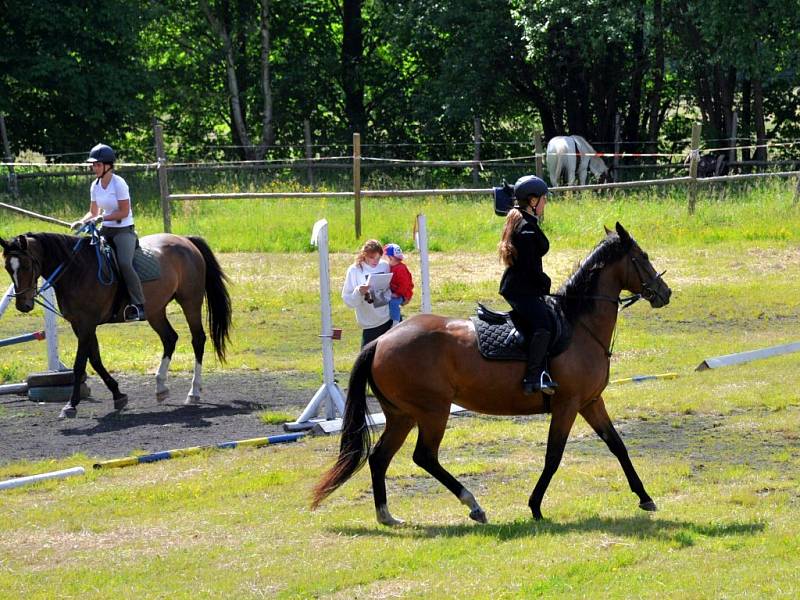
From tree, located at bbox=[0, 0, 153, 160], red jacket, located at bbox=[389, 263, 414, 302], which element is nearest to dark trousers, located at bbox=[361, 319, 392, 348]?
red jacket, located at bbox=[389, 263, 414, 302]

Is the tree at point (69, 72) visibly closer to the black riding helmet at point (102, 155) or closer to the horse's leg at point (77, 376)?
the black riding helmet at point (102, 155)

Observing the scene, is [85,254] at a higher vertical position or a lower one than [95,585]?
higher

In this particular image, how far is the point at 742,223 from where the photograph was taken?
944 inches

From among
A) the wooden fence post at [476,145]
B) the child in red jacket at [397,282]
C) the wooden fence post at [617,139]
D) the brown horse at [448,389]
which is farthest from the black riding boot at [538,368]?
the wooden fence post at [617,139]

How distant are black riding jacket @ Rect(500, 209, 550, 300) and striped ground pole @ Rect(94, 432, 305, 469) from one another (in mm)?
3532

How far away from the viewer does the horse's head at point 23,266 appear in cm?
1223

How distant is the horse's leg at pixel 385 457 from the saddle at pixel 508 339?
73 centimetres

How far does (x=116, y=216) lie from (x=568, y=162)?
69.9 ft

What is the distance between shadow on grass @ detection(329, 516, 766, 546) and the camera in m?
7.47

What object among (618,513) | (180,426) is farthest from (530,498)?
(180,426)

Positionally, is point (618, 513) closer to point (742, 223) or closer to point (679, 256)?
point (679, 256)

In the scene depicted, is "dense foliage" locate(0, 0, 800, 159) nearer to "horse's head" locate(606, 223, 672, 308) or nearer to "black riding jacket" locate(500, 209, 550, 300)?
"horse's head" locate(606, 223, 672, 308)

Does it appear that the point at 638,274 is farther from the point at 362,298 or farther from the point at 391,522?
the point at 362,298

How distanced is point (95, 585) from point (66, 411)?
5926 millimetres
